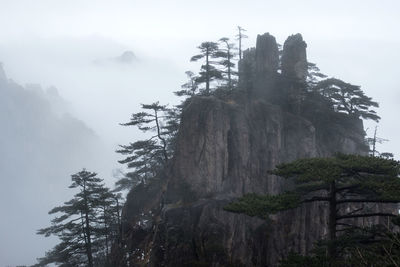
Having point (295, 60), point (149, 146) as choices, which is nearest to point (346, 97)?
point (295, 60)

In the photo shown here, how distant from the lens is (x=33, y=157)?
158250 mm

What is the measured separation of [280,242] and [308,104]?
1468 centimetres

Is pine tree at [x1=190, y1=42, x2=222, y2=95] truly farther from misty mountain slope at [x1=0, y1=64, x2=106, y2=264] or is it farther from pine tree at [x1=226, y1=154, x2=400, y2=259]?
misty mountain slope at [x1=0, y1=64, x2=106, y2=264]

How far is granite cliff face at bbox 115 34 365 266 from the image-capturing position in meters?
27.3

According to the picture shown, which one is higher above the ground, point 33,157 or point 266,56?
point 33,157

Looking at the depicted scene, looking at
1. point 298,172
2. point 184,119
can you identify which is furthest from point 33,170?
point 298,172

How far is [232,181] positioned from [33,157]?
5828 inches

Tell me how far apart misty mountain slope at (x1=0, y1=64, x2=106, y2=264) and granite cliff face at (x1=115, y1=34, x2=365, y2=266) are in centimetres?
10855

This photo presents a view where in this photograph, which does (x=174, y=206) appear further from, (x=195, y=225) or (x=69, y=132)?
(x=69, y=132)

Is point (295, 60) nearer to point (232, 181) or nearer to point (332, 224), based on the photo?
point (232, 181)

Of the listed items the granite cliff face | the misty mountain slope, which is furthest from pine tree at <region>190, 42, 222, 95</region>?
the misty mountain slope

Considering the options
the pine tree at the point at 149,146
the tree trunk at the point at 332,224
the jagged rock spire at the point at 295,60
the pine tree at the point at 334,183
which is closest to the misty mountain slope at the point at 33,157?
the pine tree at the point at 149,146

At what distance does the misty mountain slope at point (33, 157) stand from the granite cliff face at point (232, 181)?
10855 cm

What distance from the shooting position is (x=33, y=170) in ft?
511
